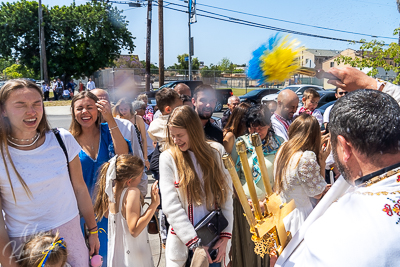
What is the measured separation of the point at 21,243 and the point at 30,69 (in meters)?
32.2

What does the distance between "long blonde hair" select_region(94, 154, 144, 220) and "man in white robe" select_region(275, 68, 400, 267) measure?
65.9 inches

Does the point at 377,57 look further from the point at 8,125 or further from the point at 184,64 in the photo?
the point at 184,64

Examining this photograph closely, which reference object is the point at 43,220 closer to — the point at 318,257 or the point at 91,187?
the point at 91,187

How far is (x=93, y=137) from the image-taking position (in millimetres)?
2959

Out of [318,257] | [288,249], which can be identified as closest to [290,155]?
[288,249]

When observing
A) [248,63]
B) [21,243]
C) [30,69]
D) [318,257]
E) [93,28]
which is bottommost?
[21,243]

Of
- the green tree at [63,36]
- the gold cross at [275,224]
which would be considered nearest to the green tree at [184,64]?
the green tree at [63,36]

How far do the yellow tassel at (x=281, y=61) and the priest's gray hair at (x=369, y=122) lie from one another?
0.76m

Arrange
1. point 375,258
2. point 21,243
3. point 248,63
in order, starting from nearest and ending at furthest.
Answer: point 375,258 → point 21,243 → point 248,63

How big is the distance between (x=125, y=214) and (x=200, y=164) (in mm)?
742

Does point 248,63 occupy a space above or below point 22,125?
above

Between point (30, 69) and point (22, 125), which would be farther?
point (30, 69)

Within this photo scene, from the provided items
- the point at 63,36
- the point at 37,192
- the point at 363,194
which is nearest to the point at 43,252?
the point at 37,192

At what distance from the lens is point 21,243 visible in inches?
74.6
